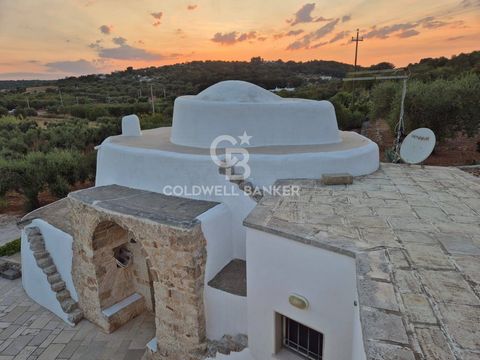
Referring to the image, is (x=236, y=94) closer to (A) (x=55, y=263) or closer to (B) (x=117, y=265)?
(B) (x=117, y=265)

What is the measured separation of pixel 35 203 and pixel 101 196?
410 inches

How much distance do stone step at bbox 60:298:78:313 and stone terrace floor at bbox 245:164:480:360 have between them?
20.5 feet

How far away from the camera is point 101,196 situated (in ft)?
24.0

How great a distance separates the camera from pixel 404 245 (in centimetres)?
417

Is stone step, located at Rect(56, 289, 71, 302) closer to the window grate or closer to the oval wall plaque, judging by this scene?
the window grate

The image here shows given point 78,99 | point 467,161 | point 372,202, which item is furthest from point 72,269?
point 78,99

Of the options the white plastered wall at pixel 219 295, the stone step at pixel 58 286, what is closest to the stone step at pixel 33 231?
the stone step at pixel 58 286

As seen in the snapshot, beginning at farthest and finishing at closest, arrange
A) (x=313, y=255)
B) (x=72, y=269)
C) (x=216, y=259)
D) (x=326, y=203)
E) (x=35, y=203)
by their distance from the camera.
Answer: (x=35, y=203)
(x=72, y=269)
(x=216, y=259)
(x=326, y=203)
(x=313, y=255)

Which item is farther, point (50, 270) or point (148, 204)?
point (50, 270)

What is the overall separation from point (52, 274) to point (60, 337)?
Result: 1790 millimetres

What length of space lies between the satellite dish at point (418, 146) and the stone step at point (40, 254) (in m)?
10.7

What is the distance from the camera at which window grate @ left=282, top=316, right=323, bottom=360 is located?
498cm

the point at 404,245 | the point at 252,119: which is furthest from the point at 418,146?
the point at 404,245

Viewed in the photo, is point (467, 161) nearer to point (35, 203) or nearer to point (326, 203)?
point (326, 203)
